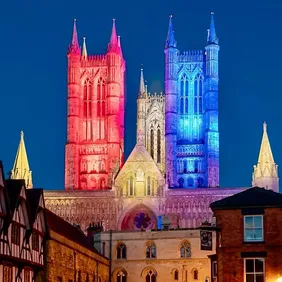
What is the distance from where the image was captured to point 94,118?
132 m

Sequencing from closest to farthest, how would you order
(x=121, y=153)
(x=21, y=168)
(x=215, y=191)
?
1. (x=215, y=191)
2. (x=21, y=168)
3. (x=121, y=153)

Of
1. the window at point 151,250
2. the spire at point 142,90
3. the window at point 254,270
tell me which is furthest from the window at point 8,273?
the spire at point 142,90

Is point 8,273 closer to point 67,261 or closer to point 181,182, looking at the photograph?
point 67,261

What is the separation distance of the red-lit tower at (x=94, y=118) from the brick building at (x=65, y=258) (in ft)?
208

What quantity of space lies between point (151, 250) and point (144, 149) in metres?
44.8

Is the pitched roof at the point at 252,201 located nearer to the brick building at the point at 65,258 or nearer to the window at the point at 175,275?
the brick building at the point at 65,258

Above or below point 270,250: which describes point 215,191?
above


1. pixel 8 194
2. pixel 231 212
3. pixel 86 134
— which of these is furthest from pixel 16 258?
pixel 86 134

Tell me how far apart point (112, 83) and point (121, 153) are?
32.7 feet

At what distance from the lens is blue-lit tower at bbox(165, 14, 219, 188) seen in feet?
416

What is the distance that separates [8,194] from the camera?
40469 millimetres

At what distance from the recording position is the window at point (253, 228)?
152 feet

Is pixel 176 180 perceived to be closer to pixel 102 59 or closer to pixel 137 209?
pixel 137 209

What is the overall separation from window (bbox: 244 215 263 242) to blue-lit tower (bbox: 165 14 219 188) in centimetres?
7736
